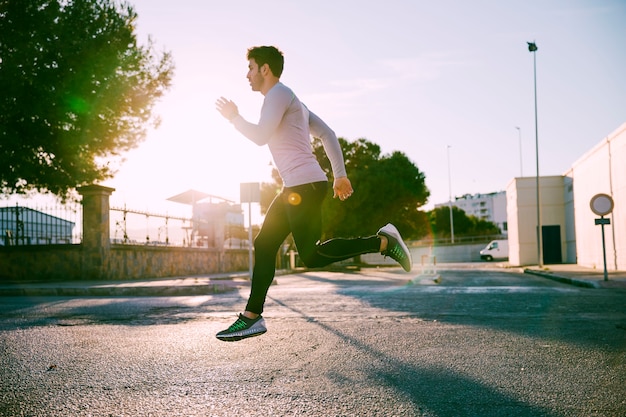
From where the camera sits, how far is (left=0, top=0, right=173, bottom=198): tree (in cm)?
1652

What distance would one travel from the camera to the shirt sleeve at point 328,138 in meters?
4.10

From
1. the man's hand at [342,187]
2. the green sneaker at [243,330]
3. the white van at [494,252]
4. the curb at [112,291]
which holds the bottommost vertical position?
the white van at [494,252]

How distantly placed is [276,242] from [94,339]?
3026 millimetres

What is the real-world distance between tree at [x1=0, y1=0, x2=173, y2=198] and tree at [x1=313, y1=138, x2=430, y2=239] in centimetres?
2163

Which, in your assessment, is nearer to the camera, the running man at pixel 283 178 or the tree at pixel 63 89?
the running man at pixel 283 178

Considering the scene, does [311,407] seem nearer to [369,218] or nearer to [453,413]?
[453,413]

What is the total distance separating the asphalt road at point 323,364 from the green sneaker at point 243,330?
1.09 ft

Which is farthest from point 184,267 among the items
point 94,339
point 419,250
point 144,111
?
point 419,250

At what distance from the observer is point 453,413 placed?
3066 mm

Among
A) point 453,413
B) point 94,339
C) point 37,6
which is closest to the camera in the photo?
point 453,413

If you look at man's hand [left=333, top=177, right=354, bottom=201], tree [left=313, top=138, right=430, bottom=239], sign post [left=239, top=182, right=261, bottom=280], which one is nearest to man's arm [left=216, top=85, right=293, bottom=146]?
man's hand [left=333, top=177, right=354, bottom=201]

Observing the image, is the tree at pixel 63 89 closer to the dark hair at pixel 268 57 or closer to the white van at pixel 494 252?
the dark hair at pixel 268 57

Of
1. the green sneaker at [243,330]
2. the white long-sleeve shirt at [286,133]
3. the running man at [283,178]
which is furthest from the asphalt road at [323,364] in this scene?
the white long-sleeve shirt at [286,133]

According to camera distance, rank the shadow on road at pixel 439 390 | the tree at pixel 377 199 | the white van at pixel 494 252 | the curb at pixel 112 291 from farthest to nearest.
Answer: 1. the white van at pixel 494 252
2. the tree at pixel 377 199
3. the curb at pixel 112 291
4. the shadow on road at pixel 439 390
